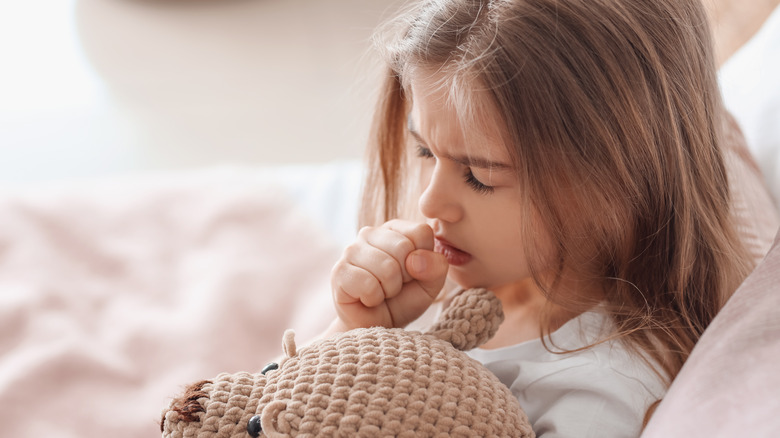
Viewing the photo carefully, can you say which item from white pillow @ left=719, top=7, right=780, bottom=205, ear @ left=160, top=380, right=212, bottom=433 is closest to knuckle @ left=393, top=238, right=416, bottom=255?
ear @ left=160, top=380, right=212, bottom=433

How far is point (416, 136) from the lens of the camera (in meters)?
0.75

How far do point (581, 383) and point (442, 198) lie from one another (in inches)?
8.3

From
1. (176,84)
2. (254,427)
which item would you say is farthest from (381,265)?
(176,84)

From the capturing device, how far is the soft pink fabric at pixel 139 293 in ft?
2.84

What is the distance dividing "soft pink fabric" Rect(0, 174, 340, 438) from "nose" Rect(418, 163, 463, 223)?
0.31 metres

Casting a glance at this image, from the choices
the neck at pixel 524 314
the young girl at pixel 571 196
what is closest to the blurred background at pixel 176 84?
the neck at pixel 524 314

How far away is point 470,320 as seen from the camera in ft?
2.06

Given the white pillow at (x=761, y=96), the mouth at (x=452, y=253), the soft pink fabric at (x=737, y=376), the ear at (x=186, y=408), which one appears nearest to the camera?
the soft pink fabric at (x=737, y=376)

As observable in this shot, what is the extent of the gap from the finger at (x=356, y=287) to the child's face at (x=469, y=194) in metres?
0.09

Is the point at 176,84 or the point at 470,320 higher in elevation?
the point at 176,84

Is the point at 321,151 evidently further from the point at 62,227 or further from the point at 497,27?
the point at 497,27

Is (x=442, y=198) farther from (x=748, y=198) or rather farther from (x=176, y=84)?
(x=176, y=84)

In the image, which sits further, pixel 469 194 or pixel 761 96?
pixel 761 96

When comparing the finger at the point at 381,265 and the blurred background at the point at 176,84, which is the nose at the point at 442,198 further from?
the blurred background at the point at 176,84
